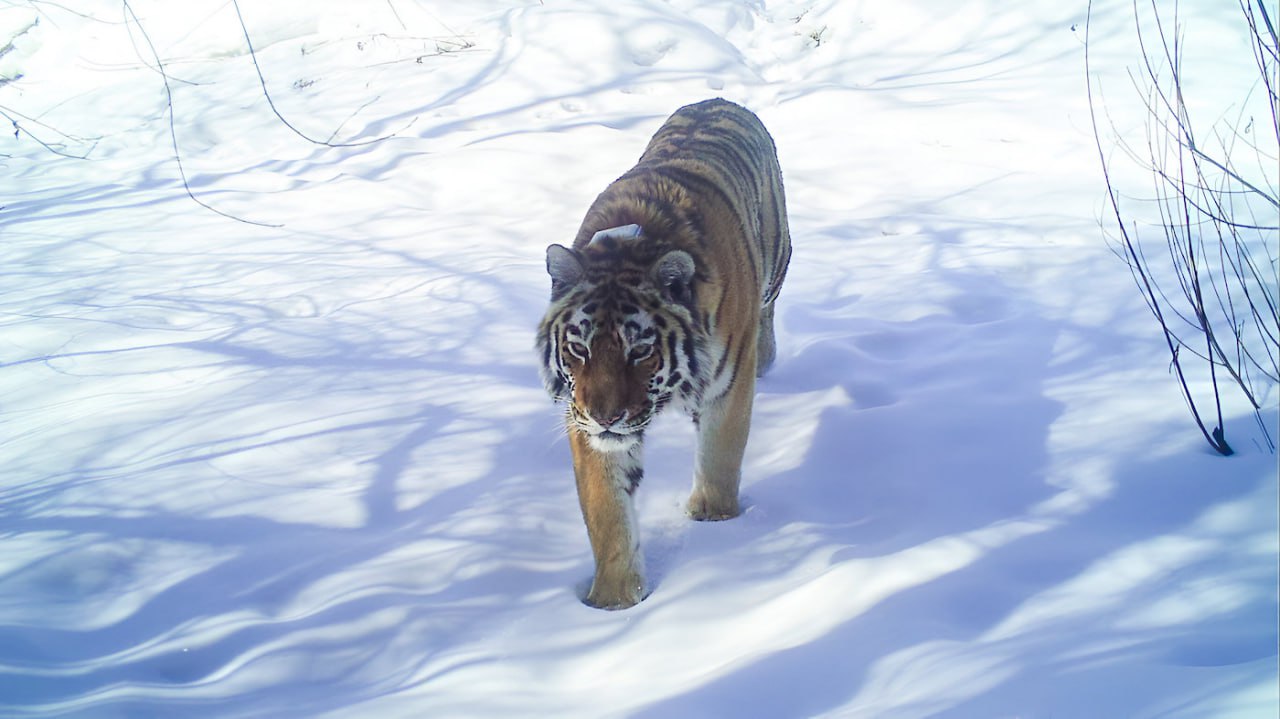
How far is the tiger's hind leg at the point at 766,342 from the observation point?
13.0 ft

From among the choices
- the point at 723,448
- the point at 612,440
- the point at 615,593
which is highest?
the point at 612,440

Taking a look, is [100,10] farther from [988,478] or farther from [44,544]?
[988,478]

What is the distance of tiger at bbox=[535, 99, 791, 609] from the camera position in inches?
94.7

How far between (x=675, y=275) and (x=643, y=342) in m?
0.25

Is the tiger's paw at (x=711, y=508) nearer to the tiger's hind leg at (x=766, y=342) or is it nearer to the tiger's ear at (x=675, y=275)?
the tiger's ear at (x=675, y=275)

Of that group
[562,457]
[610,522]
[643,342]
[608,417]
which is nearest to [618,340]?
[643,342]

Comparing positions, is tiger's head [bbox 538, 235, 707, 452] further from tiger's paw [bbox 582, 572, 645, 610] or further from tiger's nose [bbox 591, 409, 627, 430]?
tiger's paw [bbox 582, 572, 645, 610]

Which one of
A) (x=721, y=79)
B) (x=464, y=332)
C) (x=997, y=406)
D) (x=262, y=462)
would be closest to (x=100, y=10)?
(x=721, y=79)

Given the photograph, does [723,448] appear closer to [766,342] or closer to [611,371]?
[611,371]

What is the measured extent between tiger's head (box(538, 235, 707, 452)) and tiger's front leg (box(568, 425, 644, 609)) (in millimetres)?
91

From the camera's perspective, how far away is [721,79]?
8.57m

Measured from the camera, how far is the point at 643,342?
2.42 m

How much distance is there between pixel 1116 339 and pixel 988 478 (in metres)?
1.40

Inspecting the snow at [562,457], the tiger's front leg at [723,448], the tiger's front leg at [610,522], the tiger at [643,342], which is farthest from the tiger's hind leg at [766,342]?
the tiger's front leg at [610,522]
